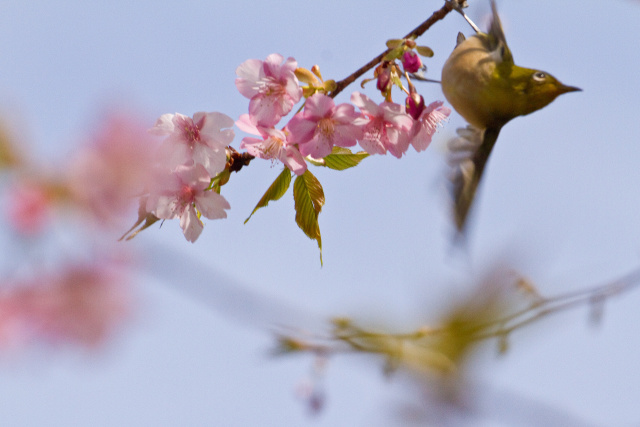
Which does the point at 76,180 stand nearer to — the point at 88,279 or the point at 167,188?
the point at 88,279

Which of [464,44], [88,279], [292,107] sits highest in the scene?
[464,44]

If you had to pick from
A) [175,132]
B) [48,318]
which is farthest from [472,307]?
[175,132]

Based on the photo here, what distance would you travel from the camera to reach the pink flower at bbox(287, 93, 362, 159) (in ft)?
5.91

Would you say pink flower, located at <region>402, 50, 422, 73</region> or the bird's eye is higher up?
the bird's eye

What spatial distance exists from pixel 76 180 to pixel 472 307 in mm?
706

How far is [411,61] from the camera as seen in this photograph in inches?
70.5

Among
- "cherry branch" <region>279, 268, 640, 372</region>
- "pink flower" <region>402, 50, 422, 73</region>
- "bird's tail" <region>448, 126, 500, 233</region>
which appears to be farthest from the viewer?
"pink flower" <region>402, 50, 422, 73</region>

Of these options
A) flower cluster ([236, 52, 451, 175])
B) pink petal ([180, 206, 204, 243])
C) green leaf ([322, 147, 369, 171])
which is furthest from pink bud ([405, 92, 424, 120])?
pink petal ([180, 206, 204, 243])

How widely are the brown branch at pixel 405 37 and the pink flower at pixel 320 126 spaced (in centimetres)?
6

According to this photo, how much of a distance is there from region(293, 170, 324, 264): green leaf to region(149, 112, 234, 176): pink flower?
0.88ft

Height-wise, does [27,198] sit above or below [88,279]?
above

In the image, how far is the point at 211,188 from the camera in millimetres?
1892

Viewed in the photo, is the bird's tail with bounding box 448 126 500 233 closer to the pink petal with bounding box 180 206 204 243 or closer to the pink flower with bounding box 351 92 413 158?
the pink flower with bounding box 351 92 413 158

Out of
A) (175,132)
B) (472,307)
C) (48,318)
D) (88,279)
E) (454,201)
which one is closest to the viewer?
(472,307)
